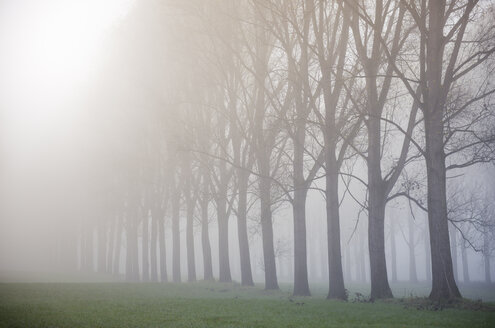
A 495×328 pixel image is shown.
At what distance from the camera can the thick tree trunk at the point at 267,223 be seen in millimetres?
20859

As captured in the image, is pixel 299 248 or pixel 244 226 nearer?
pixel 299 248

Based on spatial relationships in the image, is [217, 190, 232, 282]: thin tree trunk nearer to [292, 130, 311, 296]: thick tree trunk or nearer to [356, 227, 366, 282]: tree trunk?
[292, 130, 311, 296]: thick tree trunk

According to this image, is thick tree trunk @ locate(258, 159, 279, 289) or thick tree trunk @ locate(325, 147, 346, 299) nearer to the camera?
thick tree trunk @ locate(325, 147, 346, 299)

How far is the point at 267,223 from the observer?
71.5ft

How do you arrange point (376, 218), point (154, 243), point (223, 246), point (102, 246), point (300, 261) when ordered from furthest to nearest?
point (102, 246)
point (154, 243)
point (223, 246)
point (300, 261)
point (376, 218)

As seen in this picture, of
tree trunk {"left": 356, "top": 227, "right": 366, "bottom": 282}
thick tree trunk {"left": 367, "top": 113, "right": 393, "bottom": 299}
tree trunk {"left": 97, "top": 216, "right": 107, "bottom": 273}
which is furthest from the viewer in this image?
tree trunk {"left": 97, "top": 216, "right": 107, "bottom": 273}

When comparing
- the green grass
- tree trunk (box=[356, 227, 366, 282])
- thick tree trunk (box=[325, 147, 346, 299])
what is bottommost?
tree trunk (box=[356, 227, 366, 282])

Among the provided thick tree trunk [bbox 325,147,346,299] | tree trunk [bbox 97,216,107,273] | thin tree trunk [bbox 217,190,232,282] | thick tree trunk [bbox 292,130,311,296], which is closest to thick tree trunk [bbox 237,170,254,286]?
thin tree trunk [bbox 217,190,232,282]

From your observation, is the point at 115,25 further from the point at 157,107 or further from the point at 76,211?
the point at 76,211

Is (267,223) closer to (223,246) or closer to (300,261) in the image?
(300,261)

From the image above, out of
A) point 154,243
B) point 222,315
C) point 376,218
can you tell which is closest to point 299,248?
point 376,218

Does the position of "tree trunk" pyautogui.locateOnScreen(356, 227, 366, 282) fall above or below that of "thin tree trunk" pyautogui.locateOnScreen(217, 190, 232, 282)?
below

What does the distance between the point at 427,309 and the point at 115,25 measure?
96.2 feet

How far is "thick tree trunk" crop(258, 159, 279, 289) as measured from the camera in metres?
20.9
